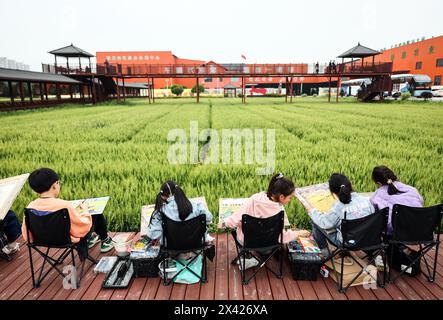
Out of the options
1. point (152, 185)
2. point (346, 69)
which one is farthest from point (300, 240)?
point (346, 69)

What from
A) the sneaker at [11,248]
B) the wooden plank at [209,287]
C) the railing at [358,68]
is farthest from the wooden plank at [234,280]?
the railing at [358,68]

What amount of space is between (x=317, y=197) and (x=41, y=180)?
2658mm

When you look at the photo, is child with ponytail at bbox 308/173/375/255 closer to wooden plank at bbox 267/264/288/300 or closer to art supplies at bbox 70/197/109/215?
wooden plank at bbox 267/264/288/300

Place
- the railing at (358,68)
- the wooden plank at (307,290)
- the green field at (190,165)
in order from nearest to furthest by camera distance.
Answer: the wooden plank at (307,290)
the green field at (190,165)
the railing at (358,68)

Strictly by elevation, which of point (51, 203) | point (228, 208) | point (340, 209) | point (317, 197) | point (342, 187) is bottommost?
point (228, 208)

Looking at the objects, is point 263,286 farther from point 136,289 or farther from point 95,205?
point 95,205

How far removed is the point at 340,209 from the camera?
97.7 inches

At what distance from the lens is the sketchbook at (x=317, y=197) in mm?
2967

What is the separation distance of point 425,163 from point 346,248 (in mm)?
4784

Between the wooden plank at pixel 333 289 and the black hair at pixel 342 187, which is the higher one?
the black hair at pixel 342 187

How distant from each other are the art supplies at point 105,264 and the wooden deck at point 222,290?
2.0 inches

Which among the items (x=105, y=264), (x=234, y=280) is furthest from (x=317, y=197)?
(x=105, y=264)

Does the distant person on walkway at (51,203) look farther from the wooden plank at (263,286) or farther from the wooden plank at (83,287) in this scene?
the wooden plank at (263,286)

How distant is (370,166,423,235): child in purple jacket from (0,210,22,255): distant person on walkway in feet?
12.3
